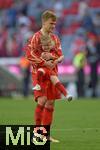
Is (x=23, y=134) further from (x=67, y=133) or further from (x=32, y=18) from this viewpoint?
(x=32, y=18)

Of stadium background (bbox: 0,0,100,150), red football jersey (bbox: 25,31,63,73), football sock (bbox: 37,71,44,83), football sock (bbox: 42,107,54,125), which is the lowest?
football sock (bbox: 42,107,54,125)

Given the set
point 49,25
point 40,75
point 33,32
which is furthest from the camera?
point 33,32

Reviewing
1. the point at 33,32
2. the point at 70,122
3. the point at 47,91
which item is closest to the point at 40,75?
the point at 47,91

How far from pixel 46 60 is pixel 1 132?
1303 mm

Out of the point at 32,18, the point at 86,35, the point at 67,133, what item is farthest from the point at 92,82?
the point at 67,133

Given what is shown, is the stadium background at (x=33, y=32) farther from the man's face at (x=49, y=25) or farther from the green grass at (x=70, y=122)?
the man's face at (x=49, y=25)

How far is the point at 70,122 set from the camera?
15453 mm

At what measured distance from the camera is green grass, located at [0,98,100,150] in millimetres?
11159

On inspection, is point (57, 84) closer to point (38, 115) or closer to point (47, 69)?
point (47, 69)

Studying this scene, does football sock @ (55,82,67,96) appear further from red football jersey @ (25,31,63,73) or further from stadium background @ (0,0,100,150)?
stadium background @ (0,0,100,150)

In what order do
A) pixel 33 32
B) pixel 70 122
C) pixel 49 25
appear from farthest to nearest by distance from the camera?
pixel 33 32 → pixel 70 122 → pixel 49 25

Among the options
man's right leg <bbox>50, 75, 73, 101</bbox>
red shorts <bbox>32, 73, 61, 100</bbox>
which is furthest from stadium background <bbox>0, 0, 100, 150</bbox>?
man's right leg <bbox>50, 75, 73, 101</bbox>

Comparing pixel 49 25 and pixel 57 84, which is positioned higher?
pixel 49 25

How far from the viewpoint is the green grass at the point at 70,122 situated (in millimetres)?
11159
